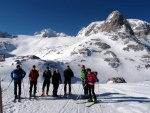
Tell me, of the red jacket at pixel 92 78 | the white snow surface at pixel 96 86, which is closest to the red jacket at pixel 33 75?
the white snow surface at pixel 96 86

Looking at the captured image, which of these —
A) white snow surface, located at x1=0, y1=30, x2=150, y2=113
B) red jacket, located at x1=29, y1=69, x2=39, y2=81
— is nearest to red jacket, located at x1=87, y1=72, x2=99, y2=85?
white snow surface, located at x1=0, y1=30, x2=150, y2=113

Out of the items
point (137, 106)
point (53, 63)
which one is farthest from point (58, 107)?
point (53, 63)

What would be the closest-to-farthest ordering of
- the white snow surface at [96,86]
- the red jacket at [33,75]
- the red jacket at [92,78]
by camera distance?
the white snow surface at [96,86] → the red jacket at [92,78] → the red jacket at [33,75]

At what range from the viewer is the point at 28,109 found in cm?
1530

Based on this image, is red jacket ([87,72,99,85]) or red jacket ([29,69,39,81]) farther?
red jacket ([29,69,39,81])

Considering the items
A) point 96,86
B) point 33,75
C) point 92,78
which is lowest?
point 96,86

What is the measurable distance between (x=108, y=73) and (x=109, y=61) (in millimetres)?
23178

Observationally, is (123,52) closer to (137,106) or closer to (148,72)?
(148,72)

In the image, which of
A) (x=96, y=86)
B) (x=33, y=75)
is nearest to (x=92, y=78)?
(x=33, y=75)

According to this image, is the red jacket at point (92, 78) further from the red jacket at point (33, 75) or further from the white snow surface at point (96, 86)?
the red jacket at point (33, 75)

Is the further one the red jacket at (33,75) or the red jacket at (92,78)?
the red jacket at (33,75)

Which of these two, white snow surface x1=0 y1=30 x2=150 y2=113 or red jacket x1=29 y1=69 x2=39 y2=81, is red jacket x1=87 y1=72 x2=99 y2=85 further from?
red jacket x1=29 y1=69 x2=39 y2=81

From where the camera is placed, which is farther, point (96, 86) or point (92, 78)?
point (96, 86)

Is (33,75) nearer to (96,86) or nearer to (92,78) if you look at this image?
(92,78)
